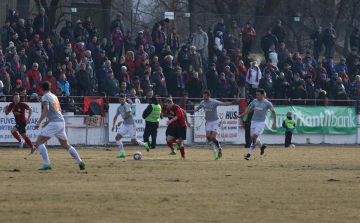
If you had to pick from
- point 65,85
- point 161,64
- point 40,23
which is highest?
point 40,23

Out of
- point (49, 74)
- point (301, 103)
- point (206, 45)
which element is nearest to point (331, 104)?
point (301, 103)

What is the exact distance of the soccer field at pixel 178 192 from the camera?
10555 mm

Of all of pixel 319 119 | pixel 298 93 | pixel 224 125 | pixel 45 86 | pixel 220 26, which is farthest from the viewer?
pixel 319 119

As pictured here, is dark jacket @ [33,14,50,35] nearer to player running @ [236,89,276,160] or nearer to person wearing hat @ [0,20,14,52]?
person wearing hat @ [0,20,14,52]

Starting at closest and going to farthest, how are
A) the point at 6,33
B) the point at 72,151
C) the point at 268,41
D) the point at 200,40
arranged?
the point at 72,151
the point at 6,33
the point at 200,40
the point at 268,41

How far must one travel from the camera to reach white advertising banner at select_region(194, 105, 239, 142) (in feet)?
107

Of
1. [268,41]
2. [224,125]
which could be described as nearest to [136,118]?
[224,125]

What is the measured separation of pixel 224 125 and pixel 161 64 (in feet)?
12.3

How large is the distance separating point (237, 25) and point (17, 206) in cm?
2697

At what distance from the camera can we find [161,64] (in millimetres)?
32188

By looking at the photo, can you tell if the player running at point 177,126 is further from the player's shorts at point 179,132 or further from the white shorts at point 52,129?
the white shorts at point 52,129

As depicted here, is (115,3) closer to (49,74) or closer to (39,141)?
(49,74)

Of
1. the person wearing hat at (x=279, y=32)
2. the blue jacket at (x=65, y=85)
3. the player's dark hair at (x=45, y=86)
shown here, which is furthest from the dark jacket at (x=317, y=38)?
the player's dark hair at (x=45, y=86)

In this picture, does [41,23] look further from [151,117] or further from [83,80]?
[151,117]
